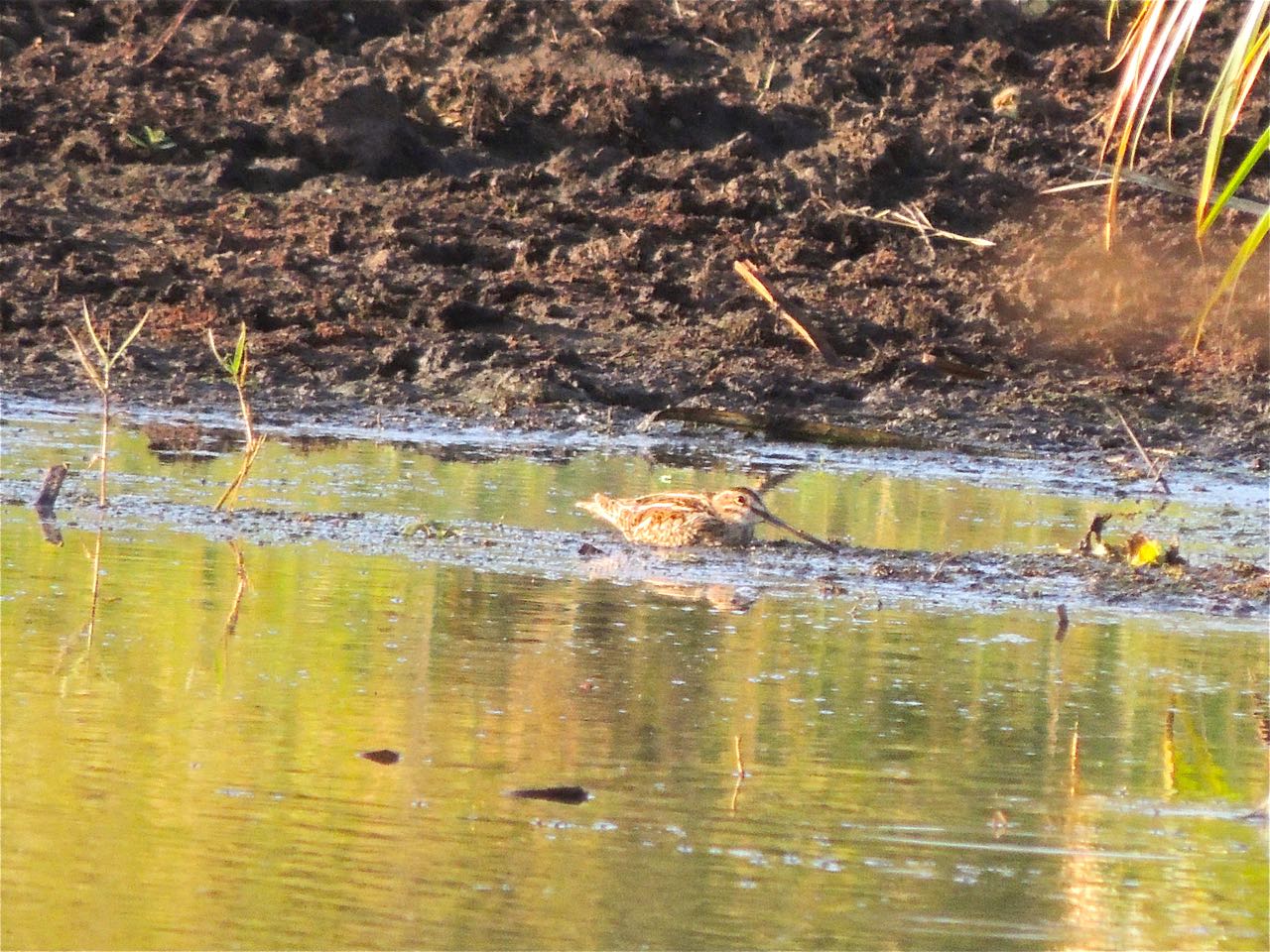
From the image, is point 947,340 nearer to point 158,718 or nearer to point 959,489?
point 959,489

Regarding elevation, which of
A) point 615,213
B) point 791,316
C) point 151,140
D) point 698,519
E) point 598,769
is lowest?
point 598,769

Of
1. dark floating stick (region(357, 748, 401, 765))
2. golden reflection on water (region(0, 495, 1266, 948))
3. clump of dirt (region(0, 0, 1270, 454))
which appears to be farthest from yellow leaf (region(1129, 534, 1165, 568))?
dark floating stick (region(357, 748, 401, 765))

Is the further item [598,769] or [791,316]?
[791,316]

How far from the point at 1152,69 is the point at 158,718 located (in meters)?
3.13

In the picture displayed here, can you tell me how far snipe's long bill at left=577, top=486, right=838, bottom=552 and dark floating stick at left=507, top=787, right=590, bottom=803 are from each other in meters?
3.97

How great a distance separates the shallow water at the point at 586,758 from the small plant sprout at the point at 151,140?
26.7 feet

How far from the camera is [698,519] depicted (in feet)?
29.2

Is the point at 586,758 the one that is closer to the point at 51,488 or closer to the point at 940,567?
the point at 940,567

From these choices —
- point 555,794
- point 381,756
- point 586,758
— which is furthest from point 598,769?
point 381,756

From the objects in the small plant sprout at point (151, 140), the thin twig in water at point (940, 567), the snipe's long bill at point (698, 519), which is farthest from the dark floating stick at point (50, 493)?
the small plant sprout at point (151, 140)

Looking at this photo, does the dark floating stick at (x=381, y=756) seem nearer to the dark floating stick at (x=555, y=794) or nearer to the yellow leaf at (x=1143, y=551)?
the dark floating stick at (x=555, y=794)

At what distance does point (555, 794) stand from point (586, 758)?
381mm

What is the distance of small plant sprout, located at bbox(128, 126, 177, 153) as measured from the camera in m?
16.5

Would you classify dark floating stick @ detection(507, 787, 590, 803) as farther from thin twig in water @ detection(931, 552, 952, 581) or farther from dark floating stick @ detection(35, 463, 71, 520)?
dark floating stick @ detection(35, 463, 71, 520)
